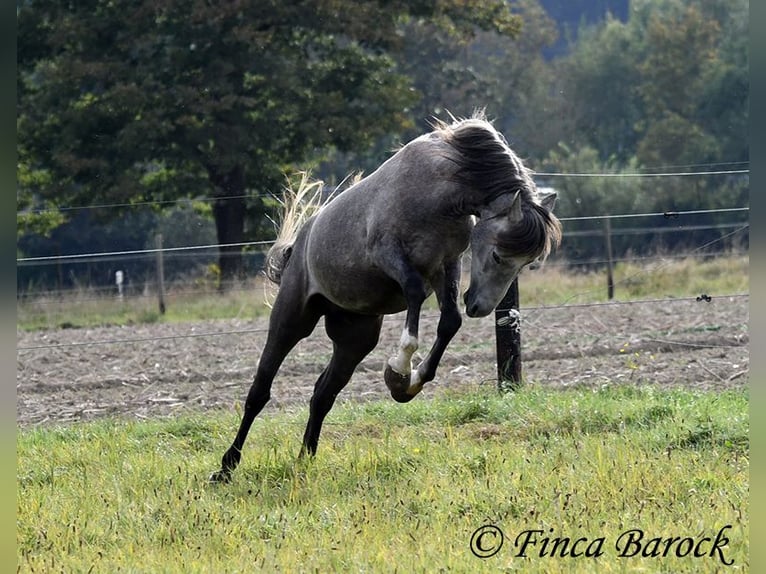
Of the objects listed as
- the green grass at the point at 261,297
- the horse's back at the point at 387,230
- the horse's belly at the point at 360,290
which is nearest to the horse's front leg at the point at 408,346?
the horse's back at the point at 387,230

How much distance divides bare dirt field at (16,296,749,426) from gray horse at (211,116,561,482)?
7.93 feet

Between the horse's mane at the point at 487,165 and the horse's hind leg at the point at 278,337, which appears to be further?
the horse's hind leg at the point at 278,337

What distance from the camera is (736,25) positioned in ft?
160

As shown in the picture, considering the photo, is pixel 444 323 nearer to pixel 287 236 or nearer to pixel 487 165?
pixel 487 165

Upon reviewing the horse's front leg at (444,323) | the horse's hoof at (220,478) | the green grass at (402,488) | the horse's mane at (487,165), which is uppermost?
the horse's mane at (487,165)

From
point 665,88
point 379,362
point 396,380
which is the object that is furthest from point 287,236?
point 665,88

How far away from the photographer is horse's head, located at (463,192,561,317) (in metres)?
6.45

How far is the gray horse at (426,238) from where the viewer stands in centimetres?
659

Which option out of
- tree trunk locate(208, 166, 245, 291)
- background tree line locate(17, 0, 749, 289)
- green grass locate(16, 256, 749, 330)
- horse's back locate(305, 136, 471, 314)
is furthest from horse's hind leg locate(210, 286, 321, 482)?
tree trunk locate(208, 166, 245, 291)

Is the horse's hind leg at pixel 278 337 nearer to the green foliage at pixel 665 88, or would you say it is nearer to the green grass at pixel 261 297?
the green grass at pixel 261 297

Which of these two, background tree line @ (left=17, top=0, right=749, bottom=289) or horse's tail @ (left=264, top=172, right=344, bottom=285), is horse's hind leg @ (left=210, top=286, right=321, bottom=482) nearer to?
horse's tail @ (left=264, top=172, right=344, bottom=285)

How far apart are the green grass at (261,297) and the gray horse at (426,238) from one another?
35.9 feet
